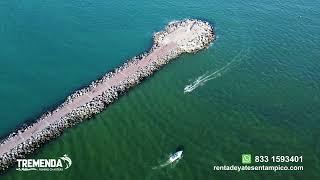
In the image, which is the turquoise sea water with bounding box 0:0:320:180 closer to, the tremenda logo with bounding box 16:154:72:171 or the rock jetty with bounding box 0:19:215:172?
the tremenda logo with bounding box 16:154:72:171

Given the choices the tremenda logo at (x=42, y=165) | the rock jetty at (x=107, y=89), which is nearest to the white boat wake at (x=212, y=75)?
the rock jetty at (x=107, y=89)

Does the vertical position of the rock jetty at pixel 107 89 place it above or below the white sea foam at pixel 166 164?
above

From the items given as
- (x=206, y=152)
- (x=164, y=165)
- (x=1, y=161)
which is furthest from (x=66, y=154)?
(x=206, y=152)

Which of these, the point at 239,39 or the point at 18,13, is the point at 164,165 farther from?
the point at 18,13

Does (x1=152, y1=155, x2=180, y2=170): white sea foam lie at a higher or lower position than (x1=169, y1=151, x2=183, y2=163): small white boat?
lower

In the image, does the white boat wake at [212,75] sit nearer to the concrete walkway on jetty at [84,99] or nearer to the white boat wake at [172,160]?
the concrete walkway on jetty at [84,99]

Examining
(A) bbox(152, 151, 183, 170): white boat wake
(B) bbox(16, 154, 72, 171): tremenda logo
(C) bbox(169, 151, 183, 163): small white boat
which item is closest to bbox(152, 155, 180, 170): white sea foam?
(A) bbox(152, 151, 183, 170): white boat wake
